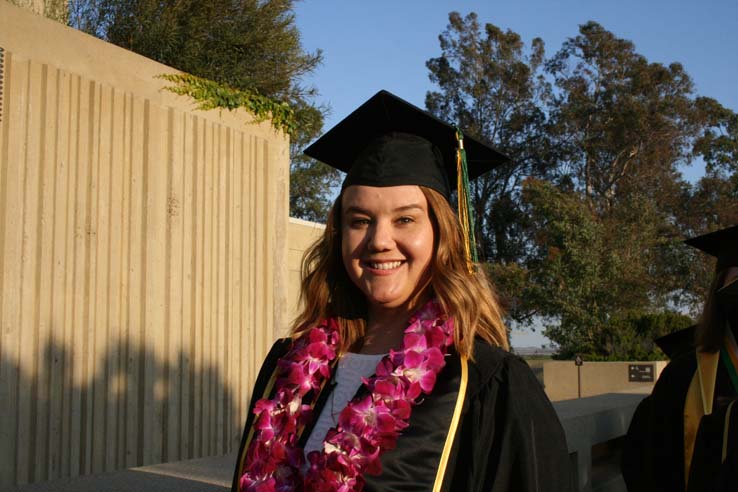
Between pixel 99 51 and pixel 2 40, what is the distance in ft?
3.30

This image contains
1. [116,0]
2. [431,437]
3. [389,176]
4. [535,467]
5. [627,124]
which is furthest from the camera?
[627,124]

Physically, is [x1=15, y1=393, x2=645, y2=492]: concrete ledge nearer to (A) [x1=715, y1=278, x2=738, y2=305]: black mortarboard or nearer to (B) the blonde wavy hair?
(A) [x1=715, y1=278, x2=738, y2=305]: black mortarboard

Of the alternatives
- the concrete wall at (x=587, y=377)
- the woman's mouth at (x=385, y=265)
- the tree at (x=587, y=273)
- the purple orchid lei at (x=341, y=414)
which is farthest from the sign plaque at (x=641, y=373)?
the woman's mouth at (x=385, y=265)

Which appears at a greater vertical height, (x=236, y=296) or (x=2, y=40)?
(x=2, y=40)

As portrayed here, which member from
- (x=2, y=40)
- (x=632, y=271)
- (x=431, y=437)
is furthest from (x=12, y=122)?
(x=632, y=271)

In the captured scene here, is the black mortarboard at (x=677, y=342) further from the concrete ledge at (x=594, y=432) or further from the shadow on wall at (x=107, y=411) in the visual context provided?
the shadow on wall at (x=107, y=411)

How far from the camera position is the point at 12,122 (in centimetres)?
604

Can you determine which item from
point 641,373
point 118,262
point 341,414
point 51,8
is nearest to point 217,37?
point 51,8

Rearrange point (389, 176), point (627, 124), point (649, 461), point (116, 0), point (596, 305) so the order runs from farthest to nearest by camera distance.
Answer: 1. point (627, 124)
2. point (596, 305)
3. point (116, 0)
4. point (649, 461)
5. point (389, 176)

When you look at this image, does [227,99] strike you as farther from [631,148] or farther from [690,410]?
[631,148]

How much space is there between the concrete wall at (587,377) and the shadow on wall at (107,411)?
957 cm

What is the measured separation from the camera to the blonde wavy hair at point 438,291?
203 cm

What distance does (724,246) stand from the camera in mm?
4090

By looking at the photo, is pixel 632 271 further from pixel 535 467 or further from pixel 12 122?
pixel 535 467
